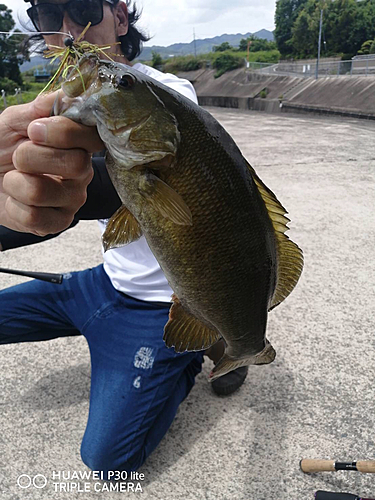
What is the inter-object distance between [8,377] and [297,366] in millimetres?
1918

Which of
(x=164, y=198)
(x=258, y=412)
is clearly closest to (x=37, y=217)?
(x=164, y=198)

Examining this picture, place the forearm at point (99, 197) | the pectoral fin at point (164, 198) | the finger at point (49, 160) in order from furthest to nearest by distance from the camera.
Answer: the forearm at point (99, 197)
the finger at point (49, 160)
the pectoral fin at point (164, 198)

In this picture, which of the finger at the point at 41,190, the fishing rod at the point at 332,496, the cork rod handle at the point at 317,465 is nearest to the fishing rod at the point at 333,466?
the cork rod handle at the point at 317,465

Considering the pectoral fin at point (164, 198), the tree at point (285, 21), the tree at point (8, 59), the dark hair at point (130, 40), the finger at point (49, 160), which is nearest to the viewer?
the pectoral fin at point (164, 198)

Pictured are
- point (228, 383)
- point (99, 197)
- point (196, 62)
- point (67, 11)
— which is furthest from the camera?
point (196, 62)

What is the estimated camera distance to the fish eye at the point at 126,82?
119cm

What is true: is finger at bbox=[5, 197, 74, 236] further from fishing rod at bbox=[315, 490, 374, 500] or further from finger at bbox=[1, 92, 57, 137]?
fishing rod at bbox=[315, 490, 374, 500]

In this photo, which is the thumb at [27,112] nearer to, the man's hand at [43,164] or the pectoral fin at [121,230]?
the man's hand at [43,164]

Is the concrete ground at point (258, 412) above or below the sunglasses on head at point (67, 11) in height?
below

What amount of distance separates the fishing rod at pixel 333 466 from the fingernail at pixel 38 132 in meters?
1.89

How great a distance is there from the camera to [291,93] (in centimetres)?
2755

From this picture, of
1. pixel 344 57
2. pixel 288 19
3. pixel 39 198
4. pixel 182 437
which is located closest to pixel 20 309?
pixel 182 437

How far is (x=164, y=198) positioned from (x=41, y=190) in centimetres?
47

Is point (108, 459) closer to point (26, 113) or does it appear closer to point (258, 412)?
point (258, 412)
